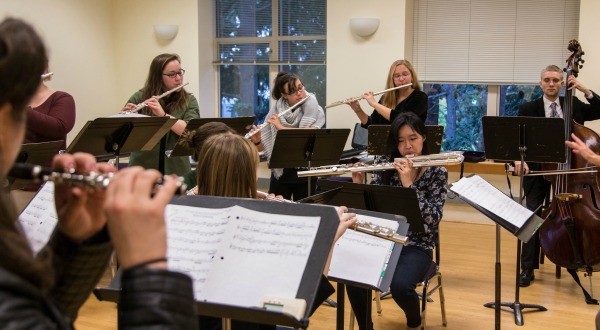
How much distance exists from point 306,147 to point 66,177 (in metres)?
3.08

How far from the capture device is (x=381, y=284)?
2.60 meters

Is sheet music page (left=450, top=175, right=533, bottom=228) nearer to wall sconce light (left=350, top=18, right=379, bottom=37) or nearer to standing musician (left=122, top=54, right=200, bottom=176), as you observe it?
standing musician (left=122, top=54, right=200, bottom=176)

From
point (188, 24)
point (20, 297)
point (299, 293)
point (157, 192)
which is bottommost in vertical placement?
point (299, 293)

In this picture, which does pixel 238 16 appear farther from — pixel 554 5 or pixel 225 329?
pixel 225 329

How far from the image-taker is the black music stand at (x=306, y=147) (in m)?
4.02

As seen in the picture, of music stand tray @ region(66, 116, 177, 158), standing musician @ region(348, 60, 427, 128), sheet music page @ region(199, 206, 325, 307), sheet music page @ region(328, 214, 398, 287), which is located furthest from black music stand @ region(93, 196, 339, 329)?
standing musician @ region(348, 60, 427, 128)

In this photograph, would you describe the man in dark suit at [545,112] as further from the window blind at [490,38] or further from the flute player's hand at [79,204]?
the flute player's hand at [79,204]

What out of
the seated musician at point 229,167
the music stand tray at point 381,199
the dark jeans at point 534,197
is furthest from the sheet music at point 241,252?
the dark jeans at point 534,197

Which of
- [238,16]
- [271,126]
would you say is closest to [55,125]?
[271,126]

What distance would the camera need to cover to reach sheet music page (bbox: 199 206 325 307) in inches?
66.6

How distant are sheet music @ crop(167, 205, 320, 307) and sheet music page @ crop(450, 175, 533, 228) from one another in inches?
55.1

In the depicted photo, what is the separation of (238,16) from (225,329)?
5529mm

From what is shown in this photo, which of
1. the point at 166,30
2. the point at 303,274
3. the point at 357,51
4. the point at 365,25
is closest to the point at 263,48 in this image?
the point at 166,30

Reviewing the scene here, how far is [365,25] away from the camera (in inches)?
241
